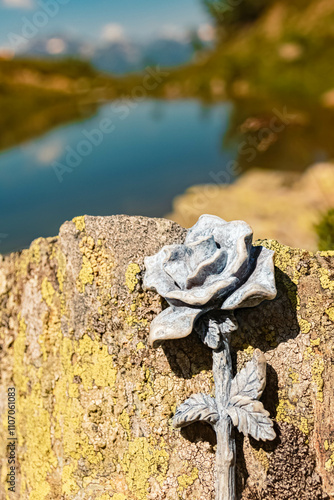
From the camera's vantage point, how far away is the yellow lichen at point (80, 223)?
1.07 meters

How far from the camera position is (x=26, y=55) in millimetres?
3379

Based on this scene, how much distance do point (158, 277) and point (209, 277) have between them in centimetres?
12

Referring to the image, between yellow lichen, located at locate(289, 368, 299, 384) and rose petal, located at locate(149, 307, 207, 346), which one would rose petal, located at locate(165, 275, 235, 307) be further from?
yellow lichen, located at locate(289, 368, 299, 384)

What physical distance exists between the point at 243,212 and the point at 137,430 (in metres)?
2.48

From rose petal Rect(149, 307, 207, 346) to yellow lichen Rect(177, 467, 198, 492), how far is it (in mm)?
375

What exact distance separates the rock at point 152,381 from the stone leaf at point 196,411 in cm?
6

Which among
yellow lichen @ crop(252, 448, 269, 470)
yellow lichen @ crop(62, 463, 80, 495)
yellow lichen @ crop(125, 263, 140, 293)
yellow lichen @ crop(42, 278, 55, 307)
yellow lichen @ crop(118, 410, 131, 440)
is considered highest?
yellow lichen @ crop(42, 278, 55, 307)

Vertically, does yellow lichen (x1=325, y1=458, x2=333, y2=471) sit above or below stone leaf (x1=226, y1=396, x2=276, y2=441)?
below

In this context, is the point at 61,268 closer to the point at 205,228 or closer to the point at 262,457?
the point at 205,228

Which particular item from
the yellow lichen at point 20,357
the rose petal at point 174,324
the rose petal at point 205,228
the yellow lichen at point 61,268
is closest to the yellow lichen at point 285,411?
the rose petal at point 174,324

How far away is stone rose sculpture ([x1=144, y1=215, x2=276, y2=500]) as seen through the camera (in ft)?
2.64

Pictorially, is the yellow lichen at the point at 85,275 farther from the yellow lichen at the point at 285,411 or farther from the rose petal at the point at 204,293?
the yellow lichen at the point at 285,411

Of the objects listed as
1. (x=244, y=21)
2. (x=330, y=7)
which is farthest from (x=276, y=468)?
(x=244, y=21)

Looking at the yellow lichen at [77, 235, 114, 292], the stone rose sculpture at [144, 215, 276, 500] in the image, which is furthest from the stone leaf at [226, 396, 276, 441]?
the yellow lichen at [77, 235, 114, 292]
